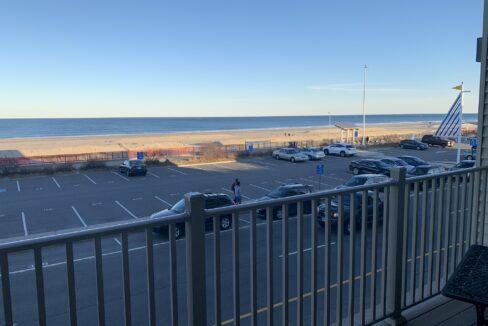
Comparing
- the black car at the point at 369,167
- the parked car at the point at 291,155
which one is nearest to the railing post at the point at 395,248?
the black car at the point at 369,167

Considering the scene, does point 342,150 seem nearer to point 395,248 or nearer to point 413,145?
point 413,145

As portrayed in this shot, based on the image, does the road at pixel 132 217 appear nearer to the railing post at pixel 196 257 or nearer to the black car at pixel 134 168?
the black car at pixel 134 168

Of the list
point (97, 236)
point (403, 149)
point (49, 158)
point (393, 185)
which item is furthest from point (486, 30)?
point (403, 149)

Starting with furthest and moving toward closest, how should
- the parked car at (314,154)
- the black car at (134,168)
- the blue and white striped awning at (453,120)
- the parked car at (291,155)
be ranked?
the parked car at (314,154), the parked car at (291,155), the blue and white striped awning at (453,120), the black car at (134,168)

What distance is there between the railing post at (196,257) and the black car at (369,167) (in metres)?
25.6

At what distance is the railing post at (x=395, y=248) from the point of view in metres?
3.32

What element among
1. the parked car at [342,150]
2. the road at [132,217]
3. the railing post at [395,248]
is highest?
the railing post at [395,248]

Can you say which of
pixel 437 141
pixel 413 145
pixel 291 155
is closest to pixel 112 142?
pixel 291 155

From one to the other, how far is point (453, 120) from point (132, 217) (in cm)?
2806

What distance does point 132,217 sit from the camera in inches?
715

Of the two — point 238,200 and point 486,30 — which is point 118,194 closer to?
point 238,200

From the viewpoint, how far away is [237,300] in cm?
255

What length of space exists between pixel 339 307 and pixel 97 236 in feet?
6.29

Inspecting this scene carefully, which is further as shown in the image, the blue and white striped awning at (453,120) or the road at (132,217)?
the blue and white striped awning at (453,120)
